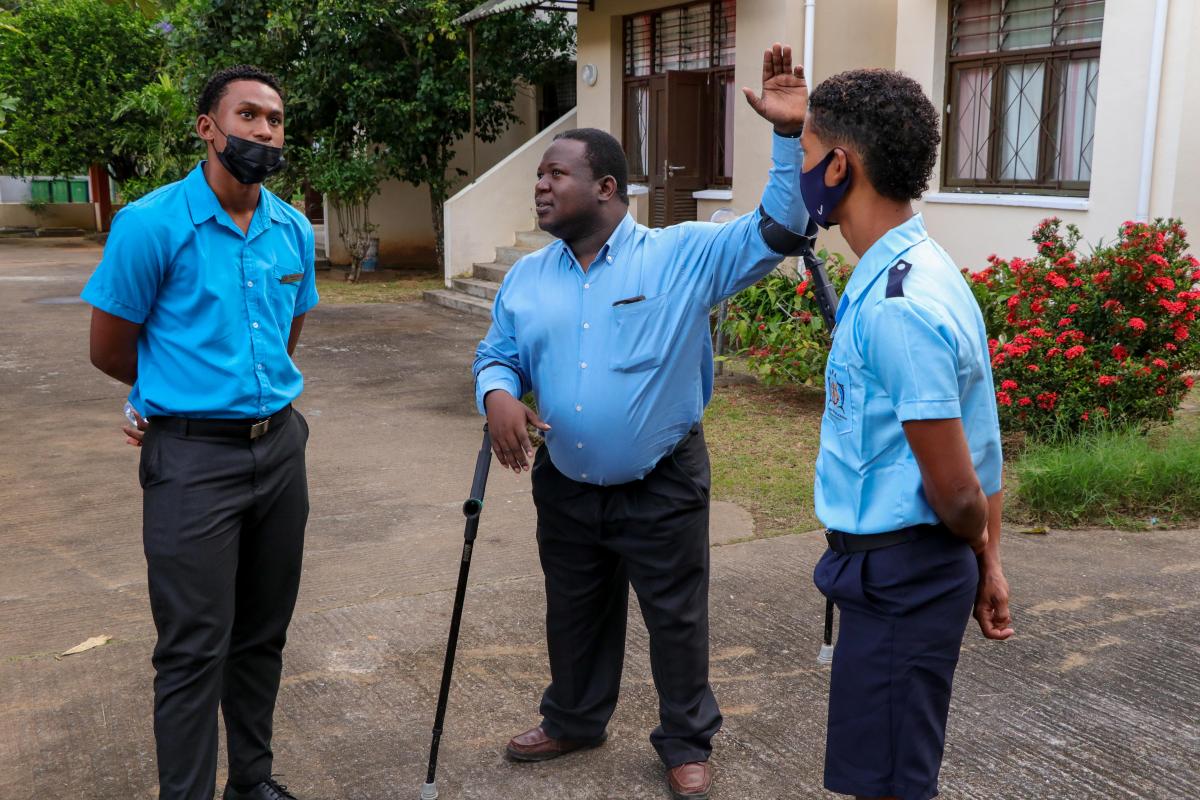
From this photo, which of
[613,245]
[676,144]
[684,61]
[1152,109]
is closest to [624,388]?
[613,245]

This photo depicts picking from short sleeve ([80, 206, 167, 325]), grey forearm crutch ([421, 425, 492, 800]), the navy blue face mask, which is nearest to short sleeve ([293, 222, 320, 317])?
short sleeve ([80, 206, 167, 325])

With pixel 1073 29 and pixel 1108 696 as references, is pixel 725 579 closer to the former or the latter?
pixel 1108 696

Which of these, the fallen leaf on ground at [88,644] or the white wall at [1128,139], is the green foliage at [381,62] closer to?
the white wall at [1128,139]

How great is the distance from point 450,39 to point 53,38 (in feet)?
37.6

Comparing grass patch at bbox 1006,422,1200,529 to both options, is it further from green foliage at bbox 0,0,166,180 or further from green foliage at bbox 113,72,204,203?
green foliage at bbox 0,0,166,180

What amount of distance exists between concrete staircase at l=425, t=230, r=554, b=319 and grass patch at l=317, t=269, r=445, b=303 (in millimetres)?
572

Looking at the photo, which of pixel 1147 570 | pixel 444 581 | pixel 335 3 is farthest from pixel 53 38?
pixel 1147 570

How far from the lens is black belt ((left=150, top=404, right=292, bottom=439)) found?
113 inches

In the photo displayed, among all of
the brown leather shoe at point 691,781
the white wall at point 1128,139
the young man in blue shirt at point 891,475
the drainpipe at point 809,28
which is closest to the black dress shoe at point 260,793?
the brown leather shoe at point 691,781

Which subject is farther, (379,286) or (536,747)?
(379,286)

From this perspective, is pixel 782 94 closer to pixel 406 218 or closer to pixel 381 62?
pixel 381 62

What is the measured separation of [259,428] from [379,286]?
510 inches

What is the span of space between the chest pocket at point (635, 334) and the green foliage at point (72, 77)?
20.8m

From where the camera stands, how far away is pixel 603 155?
310 centimetres
